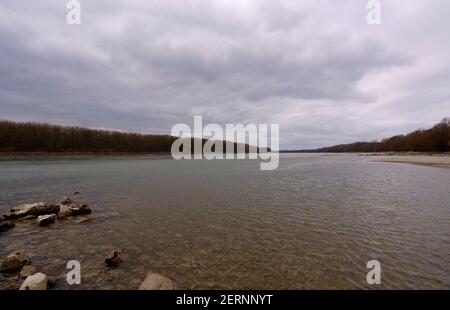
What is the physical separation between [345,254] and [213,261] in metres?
4.13

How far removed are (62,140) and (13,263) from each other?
10715cm

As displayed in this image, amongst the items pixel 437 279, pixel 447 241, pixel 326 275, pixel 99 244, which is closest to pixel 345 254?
pixel 326 275

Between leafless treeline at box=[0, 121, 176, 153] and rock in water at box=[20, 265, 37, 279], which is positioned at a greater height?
leafless treeline at box=[0, 121, 176, 153]

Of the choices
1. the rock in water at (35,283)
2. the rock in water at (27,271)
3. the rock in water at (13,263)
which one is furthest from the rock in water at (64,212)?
the rock in water at (35,283)

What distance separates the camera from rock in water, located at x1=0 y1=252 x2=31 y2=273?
5371 mm

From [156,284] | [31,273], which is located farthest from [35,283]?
[156,284]

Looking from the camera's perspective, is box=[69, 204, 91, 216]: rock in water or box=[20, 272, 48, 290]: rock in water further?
box=[69, 204, 91, 216]: rock in water

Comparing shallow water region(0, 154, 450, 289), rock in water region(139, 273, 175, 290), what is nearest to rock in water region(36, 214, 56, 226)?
shallow water region(0, 154, 450, 289)

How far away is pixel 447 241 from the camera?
7.03m

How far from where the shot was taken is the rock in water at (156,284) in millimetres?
4625

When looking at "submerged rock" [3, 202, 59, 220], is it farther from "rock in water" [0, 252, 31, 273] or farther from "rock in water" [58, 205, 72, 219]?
"rock in water" [0, 252, 31, 273]

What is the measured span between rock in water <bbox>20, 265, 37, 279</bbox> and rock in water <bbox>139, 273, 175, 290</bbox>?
3173 mm
